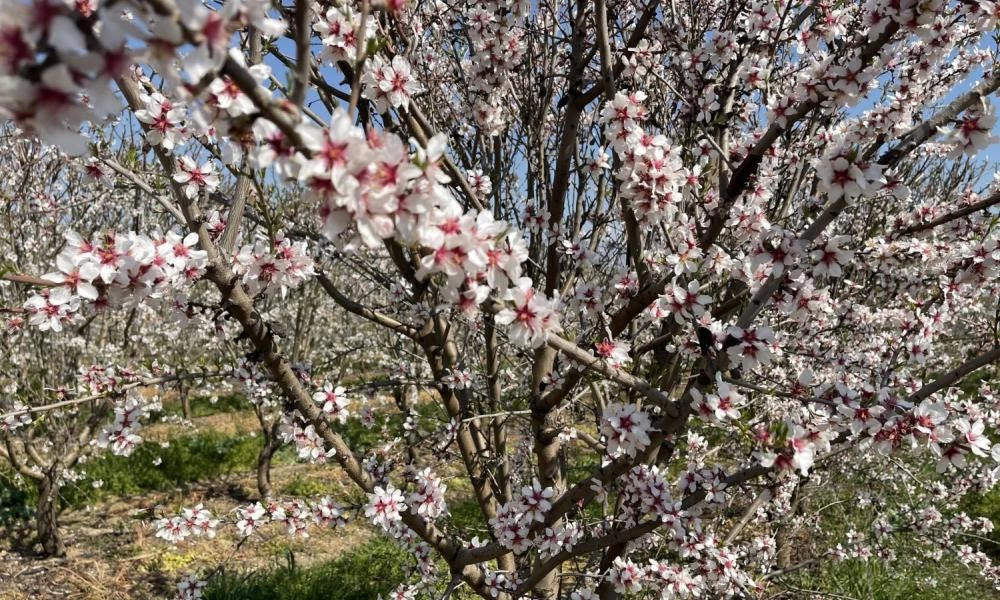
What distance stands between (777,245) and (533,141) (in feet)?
6.86

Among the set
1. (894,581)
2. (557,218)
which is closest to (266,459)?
(557,218)

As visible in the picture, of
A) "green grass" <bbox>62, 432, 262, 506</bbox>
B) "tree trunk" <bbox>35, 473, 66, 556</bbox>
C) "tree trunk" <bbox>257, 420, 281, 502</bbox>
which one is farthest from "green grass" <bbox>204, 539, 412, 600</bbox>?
"green grass" <bbox>62, 432, 262, 506</bbox>

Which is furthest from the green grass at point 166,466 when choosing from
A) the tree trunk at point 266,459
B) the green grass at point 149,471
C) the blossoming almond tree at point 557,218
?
the blossoming almond tree at point 557,218

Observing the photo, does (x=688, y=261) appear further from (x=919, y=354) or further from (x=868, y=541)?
(x=868, y=541)

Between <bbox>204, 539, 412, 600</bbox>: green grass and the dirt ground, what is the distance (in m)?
0.30

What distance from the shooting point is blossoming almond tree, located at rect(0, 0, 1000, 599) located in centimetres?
100

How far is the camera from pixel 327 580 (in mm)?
5355

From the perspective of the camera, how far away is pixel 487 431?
4.03 metres

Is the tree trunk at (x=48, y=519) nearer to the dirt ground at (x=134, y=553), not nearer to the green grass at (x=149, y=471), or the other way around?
the dirt ground at (x=134, y=553)

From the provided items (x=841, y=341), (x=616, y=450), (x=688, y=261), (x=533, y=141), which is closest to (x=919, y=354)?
(x=688, y=261)

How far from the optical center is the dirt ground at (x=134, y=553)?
17.9ft

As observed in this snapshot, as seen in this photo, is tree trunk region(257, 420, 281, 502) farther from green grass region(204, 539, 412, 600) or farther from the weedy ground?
green grass region(204, 539, 412, 600)

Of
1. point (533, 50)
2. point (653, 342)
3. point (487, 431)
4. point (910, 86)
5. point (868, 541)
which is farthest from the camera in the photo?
point (868, 541)

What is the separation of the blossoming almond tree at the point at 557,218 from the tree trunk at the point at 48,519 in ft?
12.0
